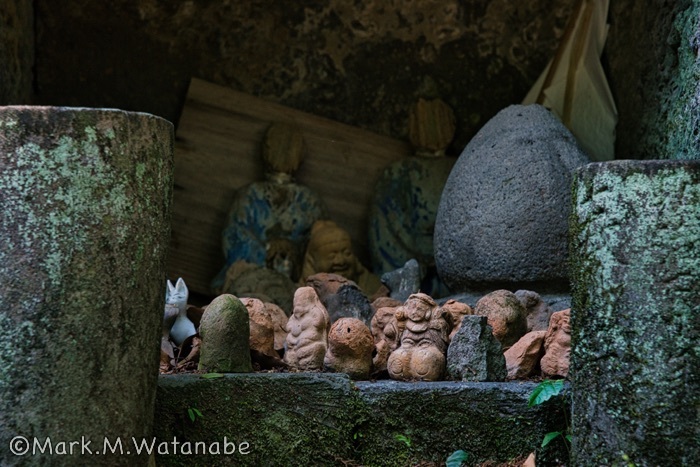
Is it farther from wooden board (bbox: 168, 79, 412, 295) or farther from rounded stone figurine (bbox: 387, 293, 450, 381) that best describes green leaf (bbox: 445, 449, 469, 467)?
wooden board (bbox: 168, 79, 412, 295)

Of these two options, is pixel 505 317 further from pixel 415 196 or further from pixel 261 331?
pixel 415 196

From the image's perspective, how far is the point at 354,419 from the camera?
124 inches

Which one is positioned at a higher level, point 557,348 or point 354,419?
point 557,348

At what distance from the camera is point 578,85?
5.41 meters

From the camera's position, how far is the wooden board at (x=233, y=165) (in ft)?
18.6

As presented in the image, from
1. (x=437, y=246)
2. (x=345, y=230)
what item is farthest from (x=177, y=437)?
(x=345, y=230)

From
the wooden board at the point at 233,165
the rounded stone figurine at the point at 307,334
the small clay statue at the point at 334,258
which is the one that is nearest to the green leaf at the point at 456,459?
the rounded stone figurine at the point at 307,334

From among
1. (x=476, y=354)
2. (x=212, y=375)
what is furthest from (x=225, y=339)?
(x=476, y=354)

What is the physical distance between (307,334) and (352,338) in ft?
0.80

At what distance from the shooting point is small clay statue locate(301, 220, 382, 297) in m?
5.30

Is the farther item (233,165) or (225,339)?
(233,165)

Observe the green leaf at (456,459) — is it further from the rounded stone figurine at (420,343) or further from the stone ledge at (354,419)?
the rounded stone figurine at (420,343)

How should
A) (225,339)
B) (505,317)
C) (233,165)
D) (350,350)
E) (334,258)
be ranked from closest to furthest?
(225,339), (350,350), (505,317), (334,258), (233,165)

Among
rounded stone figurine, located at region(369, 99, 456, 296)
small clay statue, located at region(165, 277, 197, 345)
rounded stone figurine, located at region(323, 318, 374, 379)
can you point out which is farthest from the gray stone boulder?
rounded stone figurine, located at region(369, 99, 456, 296)
